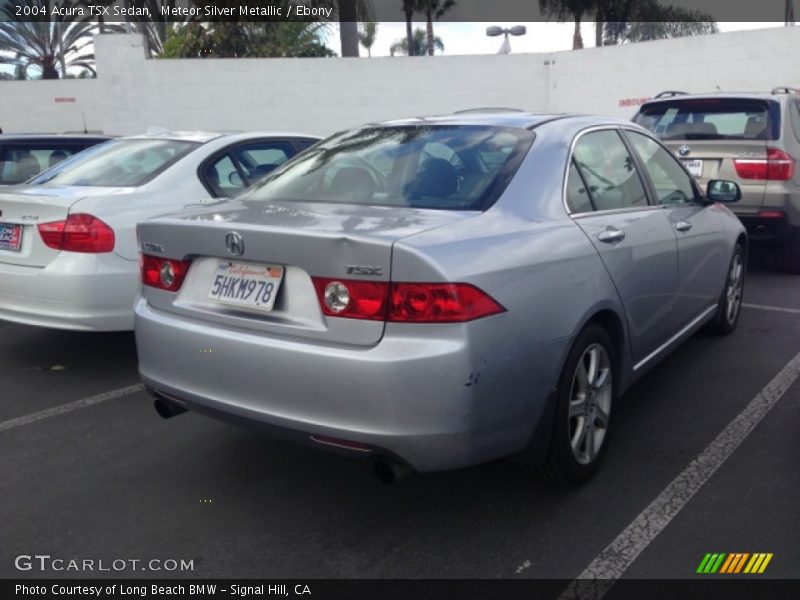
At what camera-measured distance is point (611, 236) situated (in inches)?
135

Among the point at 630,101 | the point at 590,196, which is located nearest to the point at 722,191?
the point at 590,196

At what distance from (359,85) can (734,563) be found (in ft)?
59.9

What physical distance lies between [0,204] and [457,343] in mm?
3524

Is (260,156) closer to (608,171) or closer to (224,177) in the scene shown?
(224,177)

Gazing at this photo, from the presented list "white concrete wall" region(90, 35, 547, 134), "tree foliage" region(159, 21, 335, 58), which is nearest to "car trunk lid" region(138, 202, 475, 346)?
"white concrete wall" region(90, 35, 547, 134)

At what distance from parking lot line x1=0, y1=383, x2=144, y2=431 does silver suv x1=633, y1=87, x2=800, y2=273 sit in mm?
5457

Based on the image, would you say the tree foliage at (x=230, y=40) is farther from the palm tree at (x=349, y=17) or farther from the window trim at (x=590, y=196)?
the window trim at (x=590, y=196)

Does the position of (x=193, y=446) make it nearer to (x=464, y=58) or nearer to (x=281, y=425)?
(x=281, y=425)

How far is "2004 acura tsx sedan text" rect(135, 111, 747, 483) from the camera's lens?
2605 mm

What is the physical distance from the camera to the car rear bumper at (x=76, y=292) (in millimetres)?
4551

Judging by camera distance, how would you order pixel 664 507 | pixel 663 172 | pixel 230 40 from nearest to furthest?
pixel 664 507 < pixel 663 172 < pixel 230 40

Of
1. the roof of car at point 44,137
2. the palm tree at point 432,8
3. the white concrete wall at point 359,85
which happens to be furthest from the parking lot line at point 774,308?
the palm tree at point 432,8

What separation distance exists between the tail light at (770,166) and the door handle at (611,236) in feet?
14.3

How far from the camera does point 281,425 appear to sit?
110 inches
